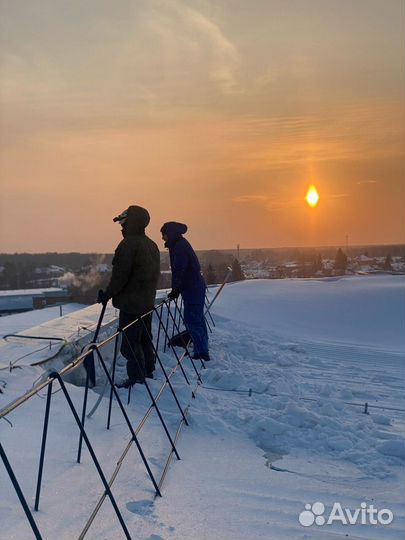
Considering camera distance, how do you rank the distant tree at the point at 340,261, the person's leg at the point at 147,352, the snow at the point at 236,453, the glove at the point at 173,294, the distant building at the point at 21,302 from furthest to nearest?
1. the distant tree at the point at 340,261
2. the distant building at the point at 21,302
3. the glove at the point at 173,294
4. the person's leg at the point at 147,352
5. the snow at the point at 236,453

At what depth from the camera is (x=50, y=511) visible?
2.89 m

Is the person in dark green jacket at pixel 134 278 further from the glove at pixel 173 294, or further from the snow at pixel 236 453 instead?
the glove at pixel 173 294

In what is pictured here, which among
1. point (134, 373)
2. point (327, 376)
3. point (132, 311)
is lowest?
point (327, 376)

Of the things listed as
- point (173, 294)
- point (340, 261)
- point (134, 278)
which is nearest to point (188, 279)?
point (173, 294)

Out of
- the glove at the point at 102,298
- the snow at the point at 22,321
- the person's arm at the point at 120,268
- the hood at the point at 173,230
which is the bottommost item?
the snow at the point at 22,321

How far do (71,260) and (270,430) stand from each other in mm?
98419

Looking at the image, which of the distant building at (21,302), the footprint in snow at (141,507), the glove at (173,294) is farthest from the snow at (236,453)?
the distant building at (21,302)

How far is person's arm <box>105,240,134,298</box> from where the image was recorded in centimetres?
551

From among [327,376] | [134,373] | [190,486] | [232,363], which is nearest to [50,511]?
[190,486]

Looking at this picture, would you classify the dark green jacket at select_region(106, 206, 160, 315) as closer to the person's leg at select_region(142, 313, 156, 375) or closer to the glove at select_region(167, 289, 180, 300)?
the person's leg at select_region(142, 313, 156, 375)

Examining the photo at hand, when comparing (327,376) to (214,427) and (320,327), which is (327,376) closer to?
(214,427)

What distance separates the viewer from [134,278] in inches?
224

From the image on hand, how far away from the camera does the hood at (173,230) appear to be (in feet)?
23.5

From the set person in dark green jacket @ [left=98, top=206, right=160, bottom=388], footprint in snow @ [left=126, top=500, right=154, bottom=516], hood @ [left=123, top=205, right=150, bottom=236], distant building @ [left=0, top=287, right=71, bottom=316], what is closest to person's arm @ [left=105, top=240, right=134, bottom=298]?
person in dark green jacket @ [left=98, top=206, right=160, bottom=388]
